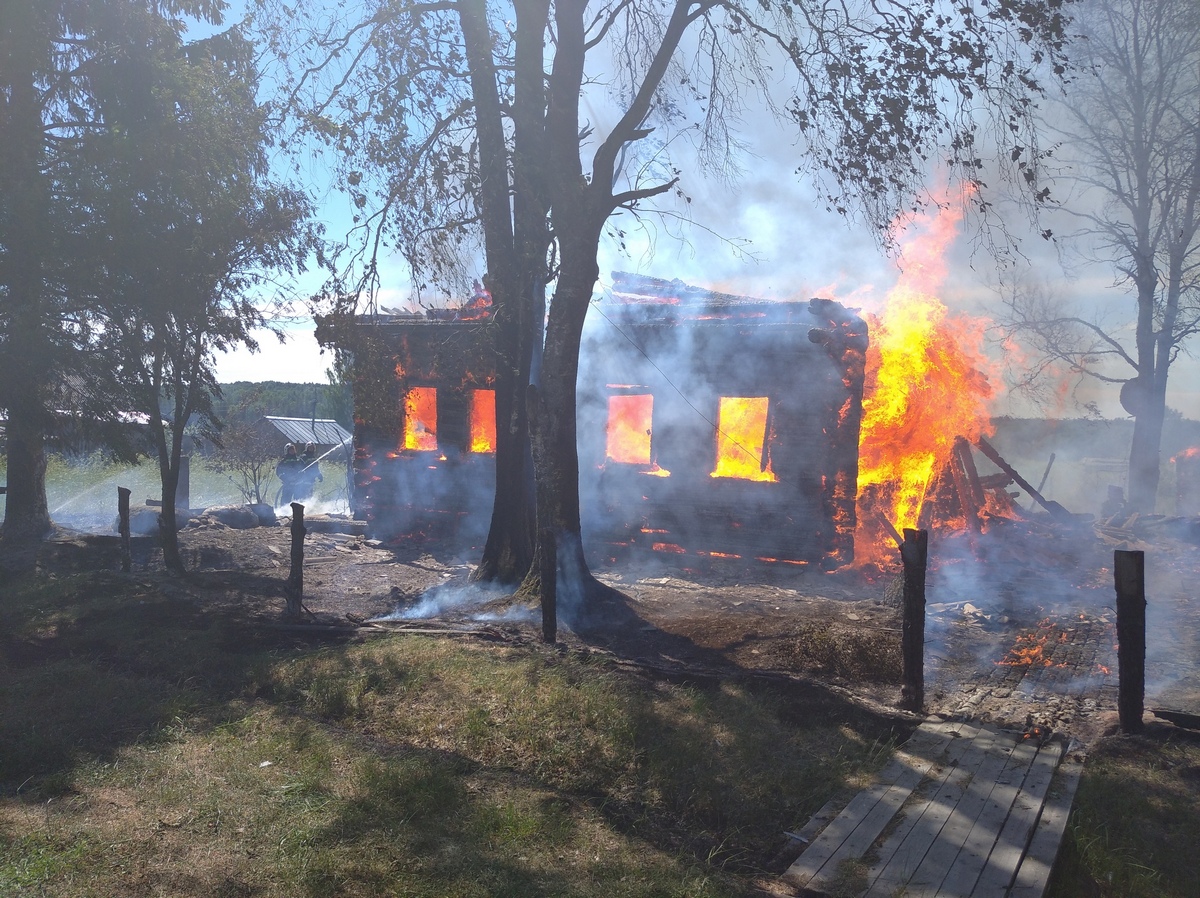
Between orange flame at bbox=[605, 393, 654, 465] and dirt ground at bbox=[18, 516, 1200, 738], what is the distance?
2.40 m

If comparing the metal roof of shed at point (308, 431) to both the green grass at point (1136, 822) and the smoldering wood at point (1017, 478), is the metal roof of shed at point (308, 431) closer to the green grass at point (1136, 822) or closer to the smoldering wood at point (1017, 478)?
the smoldering wood at point (1017, 478)

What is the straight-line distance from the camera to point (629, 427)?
57.5ft

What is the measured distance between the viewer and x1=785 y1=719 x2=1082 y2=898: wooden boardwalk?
3990 mm

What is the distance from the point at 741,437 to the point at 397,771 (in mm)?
11738

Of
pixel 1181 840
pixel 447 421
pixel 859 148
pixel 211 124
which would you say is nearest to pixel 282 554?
pixel 447 421

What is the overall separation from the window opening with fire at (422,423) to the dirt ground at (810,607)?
2658mm

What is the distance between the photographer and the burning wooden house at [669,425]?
14703 millimetres

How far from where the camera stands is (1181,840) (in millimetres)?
4551

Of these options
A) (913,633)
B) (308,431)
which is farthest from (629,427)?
(308,431)

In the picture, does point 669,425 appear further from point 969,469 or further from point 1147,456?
point 1147,456

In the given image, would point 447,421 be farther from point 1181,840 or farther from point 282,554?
point 1181,840

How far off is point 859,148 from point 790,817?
7296 mm

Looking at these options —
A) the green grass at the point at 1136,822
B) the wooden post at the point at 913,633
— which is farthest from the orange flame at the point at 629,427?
the green grass at the point at 1136,822

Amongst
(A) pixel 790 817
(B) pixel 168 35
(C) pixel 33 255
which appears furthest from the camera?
(B) pixel 168 35
